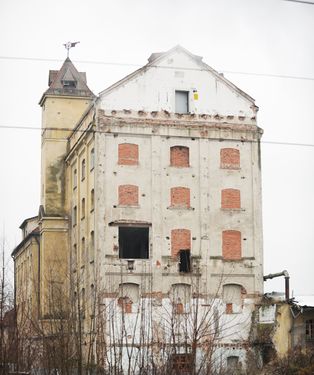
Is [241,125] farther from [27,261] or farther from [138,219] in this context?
[27,261]

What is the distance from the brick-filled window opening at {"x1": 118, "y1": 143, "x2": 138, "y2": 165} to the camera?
144 feet

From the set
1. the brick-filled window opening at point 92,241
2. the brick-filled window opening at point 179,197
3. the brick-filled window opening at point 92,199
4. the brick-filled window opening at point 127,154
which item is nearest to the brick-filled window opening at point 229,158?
the brick-filled window opening at point 179,197

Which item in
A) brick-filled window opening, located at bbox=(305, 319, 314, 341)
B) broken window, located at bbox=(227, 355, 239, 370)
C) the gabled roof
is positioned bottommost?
broken window, located at bbox=(227, 355, 239, 370)

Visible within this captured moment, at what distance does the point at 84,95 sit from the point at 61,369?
30.8 meters

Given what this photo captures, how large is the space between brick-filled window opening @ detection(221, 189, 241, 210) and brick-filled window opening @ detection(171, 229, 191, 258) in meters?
2.36

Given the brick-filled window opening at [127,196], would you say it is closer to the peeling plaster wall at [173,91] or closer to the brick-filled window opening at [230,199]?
the peeling plaster wall at [173,91]

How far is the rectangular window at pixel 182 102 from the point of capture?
4470 centimetres

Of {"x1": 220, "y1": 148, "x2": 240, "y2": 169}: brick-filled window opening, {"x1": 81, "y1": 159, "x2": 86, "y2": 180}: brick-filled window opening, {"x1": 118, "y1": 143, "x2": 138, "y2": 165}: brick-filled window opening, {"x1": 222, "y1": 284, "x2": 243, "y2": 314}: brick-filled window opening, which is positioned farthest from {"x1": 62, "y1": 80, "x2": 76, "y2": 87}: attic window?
{"x1": 222, "y1": 284, "x2": 243, "y2": 314}: brick-filled window opening

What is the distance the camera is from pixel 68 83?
2076 inches

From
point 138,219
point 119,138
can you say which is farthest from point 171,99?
point 138,219

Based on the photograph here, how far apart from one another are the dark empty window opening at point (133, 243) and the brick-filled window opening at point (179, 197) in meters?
1.92

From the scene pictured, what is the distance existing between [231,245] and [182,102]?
24.4 ft

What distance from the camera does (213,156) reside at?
44.9 m

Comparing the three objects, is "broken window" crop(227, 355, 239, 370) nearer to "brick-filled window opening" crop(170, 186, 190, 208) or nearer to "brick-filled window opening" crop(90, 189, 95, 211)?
"brick-filled window opening" crop(170, 186, 190, 208)
